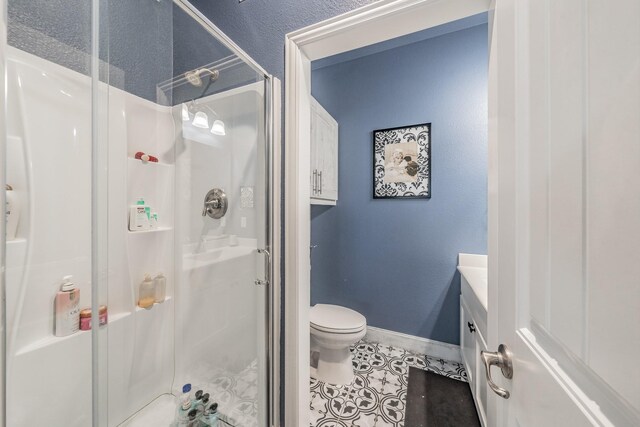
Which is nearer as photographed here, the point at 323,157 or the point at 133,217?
the point at 133,217

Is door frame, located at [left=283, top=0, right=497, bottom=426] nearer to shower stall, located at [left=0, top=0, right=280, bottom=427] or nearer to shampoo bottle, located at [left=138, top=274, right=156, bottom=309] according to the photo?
shower stall, located at [left=0, top=0, right=280, bottom=427]

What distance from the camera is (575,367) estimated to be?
32cm

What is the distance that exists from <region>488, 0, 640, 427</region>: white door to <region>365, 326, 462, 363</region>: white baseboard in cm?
156

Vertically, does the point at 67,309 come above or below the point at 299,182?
below

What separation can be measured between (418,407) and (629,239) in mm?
1671

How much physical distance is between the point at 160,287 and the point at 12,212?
69 centimetres

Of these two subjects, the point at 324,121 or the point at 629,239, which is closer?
the point at 629,239

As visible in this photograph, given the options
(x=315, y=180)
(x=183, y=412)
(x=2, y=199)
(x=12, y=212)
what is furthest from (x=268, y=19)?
(x=183, y=412)

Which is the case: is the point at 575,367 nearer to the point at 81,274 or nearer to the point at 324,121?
the point at 81,274

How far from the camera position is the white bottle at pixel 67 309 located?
95 cm

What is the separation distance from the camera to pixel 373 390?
156 cm

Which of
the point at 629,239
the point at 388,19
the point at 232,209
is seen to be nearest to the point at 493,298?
the point at 629,239


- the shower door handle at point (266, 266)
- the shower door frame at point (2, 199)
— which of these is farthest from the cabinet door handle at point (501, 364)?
the shower door frame at point (2, 199)

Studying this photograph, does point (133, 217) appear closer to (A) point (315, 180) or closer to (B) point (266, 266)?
(B) point (266, 266)
